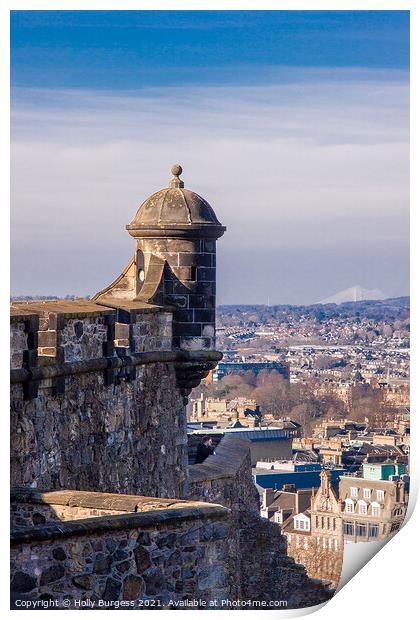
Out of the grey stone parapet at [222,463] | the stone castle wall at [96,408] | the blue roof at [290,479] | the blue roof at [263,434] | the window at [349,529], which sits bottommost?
the blue roof at [290,479]

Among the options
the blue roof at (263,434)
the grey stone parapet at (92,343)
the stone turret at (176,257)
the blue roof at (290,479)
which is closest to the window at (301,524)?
the grey stone parapet at (92,343)

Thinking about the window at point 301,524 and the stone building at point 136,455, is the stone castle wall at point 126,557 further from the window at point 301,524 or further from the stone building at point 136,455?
the window at point 301,524

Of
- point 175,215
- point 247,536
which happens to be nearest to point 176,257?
point 175,215

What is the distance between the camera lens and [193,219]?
51.0ft

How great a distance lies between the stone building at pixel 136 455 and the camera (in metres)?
9.45

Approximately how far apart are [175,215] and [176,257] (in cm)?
38

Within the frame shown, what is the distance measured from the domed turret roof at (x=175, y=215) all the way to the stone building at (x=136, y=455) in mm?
12

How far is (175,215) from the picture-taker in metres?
15.5

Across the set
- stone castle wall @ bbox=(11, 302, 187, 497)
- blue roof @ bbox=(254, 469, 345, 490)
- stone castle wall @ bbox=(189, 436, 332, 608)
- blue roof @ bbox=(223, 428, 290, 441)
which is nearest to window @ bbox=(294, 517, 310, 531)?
stone castle wall @ bbox=(189, 436, 332, 608)

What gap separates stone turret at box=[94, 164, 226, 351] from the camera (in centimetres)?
1553
